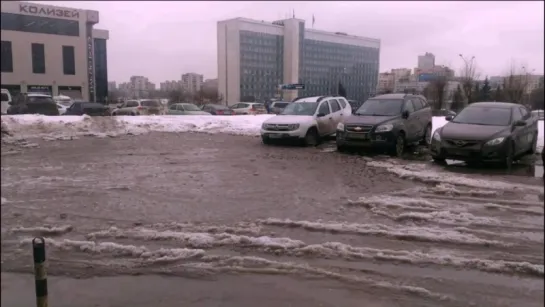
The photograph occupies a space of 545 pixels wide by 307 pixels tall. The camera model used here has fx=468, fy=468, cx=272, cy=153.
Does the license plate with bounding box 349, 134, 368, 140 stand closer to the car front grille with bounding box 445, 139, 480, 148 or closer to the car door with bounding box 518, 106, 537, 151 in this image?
the car front grille with bounding box 445, 139, 480, 148

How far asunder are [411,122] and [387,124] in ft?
4.23

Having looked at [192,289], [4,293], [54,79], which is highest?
[54,79]

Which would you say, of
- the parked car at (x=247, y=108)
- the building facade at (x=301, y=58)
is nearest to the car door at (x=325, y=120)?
the building facade at (x=301, y=58)

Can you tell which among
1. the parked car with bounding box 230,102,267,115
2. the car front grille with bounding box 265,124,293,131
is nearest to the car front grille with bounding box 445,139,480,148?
the car front grille with bounding box 265,124,293,131

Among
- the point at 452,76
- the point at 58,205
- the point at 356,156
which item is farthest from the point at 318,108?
the point at 58,205

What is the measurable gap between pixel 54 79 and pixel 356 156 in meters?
9.09

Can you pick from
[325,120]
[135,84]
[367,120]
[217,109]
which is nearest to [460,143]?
[367,120]

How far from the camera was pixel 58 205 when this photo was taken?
7.27m

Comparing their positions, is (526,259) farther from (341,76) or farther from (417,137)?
(341,76)

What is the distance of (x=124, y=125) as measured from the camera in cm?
1994

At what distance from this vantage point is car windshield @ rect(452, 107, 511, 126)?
36.7 ft

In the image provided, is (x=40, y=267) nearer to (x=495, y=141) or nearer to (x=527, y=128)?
(x=495, y=141)

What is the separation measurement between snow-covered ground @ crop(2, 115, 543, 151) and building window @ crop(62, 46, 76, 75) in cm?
1197

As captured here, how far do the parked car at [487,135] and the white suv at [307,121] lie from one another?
4591 mm
